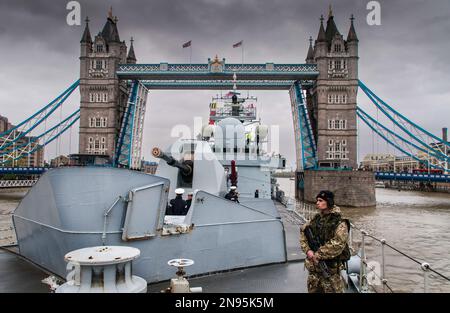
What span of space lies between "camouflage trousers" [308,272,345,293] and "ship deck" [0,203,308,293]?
208cm

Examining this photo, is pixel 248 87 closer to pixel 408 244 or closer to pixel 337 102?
pixel 337 102

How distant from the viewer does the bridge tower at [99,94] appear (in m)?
40.1

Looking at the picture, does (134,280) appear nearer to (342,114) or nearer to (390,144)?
(342,114)

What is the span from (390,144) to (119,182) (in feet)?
158

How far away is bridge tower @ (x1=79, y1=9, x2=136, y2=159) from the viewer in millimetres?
40094

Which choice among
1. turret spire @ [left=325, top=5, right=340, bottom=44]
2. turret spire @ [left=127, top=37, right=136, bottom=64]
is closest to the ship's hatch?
turret spire @ [left=325, top=5, right=340, bottom=44]

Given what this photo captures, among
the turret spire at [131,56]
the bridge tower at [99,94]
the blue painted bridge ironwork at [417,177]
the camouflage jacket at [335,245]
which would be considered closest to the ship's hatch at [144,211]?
the camouflage jacket at [335,245]

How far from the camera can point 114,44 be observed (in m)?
40.6

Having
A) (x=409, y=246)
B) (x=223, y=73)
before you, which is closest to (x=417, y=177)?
(x=223, y=73)

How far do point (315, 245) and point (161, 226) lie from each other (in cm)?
262

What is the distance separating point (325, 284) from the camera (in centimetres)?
310
